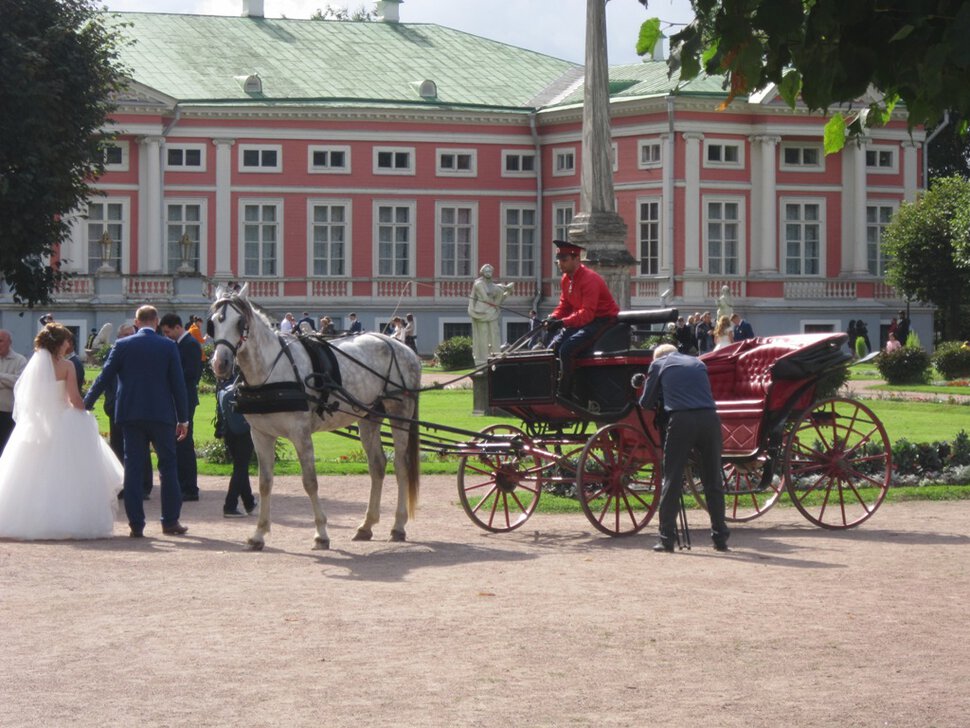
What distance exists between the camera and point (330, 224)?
53.1 meters

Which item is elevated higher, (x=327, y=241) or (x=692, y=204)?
(x=692, y=204)

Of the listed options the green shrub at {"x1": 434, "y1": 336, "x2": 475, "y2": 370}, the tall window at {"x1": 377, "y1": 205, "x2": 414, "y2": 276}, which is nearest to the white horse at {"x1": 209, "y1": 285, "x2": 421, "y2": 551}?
the green shrub at {"x1": 434, "y1": 336, "x2": 475, "y2": 370}

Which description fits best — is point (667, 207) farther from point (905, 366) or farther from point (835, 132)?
point (835, 132)

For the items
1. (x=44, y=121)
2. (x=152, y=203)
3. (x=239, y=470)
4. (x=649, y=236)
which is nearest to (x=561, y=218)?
(x=649, y=236)

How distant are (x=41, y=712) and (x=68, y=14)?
52.5 feet

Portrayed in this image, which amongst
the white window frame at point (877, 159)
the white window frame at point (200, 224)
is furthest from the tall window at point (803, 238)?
the white window frame at point (200, 224)

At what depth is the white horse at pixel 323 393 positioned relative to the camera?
1231 cm

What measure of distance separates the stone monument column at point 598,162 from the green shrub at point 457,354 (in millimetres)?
15274

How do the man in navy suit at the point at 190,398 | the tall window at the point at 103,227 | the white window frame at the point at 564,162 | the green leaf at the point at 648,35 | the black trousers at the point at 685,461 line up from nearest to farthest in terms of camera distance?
the green leaf at the point at 648,35 → the black trousers at the point at 685,461 → the man in navy suit at the point at 190,398 → the tall window at the point at 103,227 → the white window frame at the point at 564,162

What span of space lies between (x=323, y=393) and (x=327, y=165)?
40799 mm

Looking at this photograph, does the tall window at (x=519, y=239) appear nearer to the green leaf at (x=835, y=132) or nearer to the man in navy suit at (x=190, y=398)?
the man in navy suit at (x=190, y=398)

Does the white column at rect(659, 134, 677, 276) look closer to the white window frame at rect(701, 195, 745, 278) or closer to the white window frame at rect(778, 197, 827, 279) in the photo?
the white window frame at rect(701, 195, 745, 278)

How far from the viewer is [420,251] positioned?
5375cm

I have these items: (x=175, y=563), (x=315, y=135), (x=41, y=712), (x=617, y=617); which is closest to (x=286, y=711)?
(x=41, y=712)
